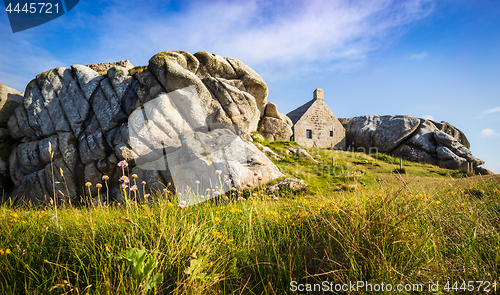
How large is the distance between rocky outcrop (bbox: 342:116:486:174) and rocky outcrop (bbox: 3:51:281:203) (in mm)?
22029

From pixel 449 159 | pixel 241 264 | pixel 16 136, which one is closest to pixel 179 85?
pixel 16 136

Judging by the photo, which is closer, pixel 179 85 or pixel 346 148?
pixel 179 85

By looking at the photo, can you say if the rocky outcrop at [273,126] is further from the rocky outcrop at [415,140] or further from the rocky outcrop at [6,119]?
the rocky outcrop at [6,119]

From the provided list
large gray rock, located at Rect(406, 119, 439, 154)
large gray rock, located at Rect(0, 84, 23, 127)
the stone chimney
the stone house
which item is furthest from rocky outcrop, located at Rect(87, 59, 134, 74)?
large gray rock, located at Rect(406, 119, 439, 154)

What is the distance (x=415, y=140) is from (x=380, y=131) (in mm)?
4300

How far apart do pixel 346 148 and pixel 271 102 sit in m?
15.4

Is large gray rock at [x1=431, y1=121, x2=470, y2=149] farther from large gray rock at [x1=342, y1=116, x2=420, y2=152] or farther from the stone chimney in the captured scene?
the stone chimney

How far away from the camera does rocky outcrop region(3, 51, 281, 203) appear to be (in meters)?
14.5

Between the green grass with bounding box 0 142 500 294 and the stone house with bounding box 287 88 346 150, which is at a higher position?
the stone house with bounding box 287 88 346 150

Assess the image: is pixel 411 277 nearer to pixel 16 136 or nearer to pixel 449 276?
pixel 449 276

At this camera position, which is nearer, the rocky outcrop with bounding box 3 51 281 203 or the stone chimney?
the rocky outcrop with bounding box 3 51 281 203

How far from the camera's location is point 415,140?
95.3ft

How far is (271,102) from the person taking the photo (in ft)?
84.6

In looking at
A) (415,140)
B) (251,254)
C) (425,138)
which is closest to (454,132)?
(425,138)
